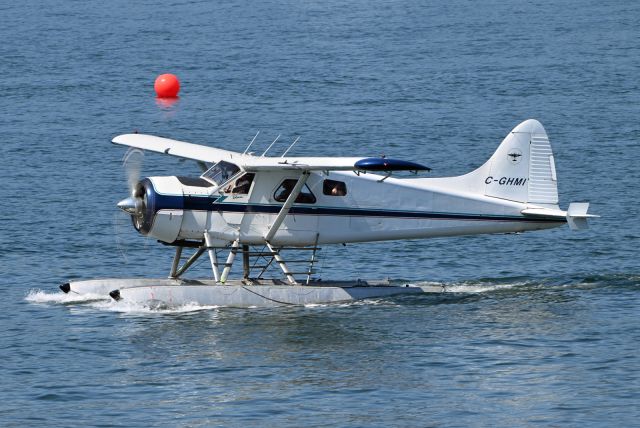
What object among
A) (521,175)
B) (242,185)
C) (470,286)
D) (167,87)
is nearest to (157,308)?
(242,185)

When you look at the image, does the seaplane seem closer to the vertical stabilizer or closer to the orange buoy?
the vertical stabilizer

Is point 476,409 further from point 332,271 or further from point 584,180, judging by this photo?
point 584,180

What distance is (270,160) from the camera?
23766mm

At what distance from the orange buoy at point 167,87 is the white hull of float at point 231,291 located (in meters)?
28.5

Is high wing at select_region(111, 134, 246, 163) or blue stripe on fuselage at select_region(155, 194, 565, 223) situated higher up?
high wing at select_region(111, 134, 246, 163)

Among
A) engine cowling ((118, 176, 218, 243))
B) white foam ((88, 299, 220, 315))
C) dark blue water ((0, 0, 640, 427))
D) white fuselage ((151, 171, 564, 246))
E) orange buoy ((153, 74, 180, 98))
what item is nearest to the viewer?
dark blue water ((0, 0, 640, 427))

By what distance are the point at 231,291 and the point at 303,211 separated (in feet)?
6.36

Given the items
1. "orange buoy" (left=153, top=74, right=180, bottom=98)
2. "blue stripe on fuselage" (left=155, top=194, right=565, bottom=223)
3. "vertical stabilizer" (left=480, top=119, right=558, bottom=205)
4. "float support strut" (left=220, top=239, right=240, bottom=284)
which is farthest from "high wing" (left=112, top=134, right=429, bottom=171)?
"orange buoy" (left=153, top=74, right=180, bottom=98)

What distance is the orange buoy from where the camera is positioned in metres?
52.8

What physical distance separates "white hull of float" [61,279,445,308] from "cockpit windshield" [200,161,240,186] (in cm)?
184

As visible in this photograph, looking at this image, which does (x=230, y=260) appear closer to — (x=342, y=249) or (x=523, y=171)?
(x=523, y=171)

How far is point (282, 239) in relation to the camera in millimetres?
24266

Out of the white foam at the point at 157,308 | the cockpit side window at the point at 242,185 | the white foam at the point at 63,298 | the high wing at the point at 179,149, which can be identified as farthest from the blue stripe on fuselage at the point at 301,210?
the white foam at the point at 63,298

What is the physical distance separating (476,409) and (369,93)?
34406mm
